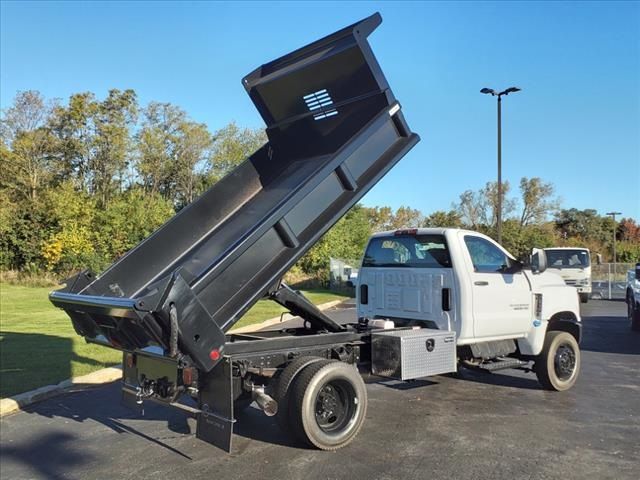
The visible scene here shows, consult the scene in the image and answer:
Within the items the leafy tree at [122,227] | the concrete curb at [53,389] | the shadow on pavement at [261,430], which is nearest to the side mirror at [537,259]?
the shadow on pavement at [261,430]

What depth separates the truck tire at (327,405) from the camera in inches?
197

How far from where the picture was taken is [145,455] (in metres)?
5.23

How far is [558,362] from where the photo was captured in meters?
7.67

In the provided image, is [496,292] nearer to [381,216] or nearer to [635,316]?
[635,316]

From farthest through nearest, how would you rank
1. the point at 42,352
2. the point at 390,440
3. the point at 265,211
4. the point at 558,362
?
the point at 42,352, the point at 558,362, the point at 265,211, the point at 390,440

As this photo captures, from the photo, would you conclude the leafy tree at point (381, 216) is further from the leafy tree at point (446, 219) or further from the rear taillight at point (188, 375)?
the rear taillight at point (188, 375)

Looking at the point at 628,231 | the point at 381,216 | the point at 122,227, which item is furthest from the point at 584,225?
the point at 122,227

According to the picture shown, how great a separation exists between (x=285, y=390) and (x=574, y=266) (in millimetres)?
18190

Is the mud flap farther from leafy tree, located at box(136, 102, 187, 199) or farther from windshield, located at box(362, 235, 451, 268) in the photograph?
leafy tree, located at box(136, 102, 187, 199)

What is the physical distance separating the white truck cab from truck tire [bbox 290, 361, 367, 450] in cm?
173

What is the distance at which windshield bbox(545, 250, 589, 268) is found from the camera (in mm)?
20766

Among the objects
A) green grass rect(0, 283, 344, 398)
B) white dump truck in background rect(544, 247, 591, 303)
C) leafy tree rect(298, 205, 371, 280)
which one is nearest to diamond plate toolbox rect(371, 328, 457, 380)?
green grass rect(0, 283, 344, 398)

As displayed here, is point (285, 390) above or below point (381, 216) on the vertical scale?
below

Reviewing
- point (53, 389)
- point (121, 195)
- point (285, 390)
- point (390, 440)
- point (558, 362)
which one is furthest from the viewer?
point (121, 195)
